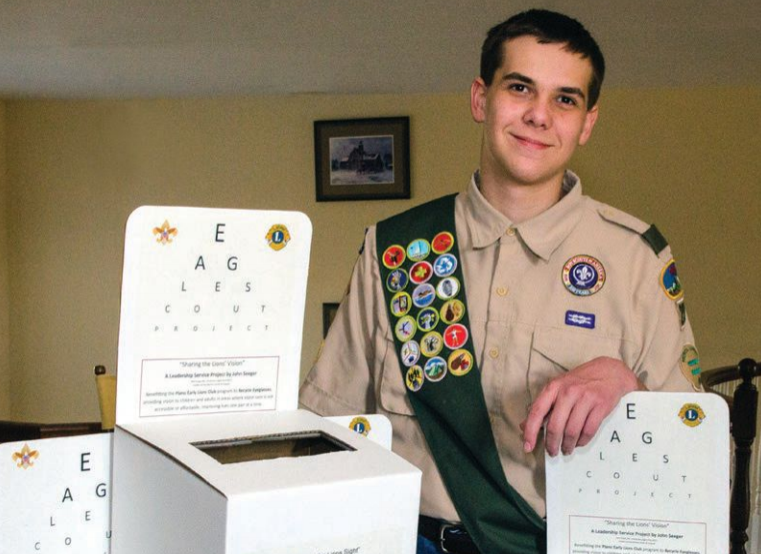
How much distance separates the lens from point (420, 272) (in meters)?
1.29

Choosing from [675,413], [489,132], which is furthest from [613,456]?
[489,132]

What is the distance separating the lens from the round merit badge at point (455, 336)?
1238 millimetres

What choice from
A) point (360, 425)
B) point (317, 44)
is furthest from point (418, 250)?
point (317, 44)

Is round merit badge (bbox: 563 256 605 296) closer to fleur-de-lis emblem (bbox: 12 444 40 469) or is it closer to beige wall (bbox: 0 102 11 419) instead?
fleur-de-lis emblem (bbox: 12 444 40 469)

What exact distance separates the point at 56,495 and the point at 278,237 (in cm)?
28

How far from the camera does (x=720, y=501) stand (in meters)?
0.83

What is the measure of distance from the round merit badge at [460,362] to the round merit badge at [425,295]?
81 millimetres

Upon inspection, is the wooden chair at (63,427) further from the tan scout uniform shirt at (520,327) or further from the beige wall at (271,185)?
the tan scout uniform shirt at (520,327)

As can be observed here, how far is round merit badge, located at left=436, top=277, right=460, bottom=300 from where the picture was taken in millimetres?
1266

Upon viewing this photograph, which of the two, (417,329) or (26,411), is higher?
(417,329)

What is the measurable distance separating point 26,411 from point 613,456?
5.77 metres

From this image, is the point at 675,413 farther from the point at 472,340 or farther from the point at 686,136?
the point at 686,136

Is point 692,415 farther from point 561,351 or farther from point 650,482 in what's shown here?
point 561,351

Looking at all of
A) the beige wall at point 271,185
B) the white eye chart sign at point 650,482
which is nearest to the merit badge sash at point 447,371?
the white eye chart sign at point 650,482
